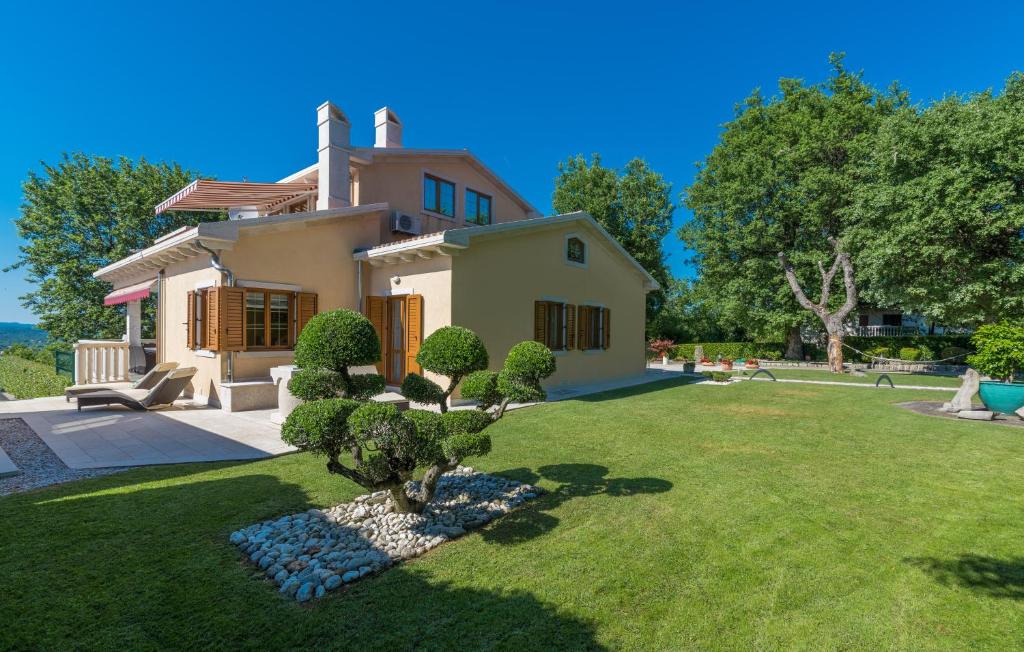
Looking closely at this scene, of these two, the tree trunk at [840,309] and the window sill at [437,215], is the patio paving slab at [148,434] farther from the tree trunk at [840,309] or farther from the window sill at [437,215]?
the tree trunk at [840,309]

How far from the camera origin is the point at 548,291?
15484 millimetres

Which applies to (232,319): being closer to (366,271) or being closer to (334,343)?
(366,271)

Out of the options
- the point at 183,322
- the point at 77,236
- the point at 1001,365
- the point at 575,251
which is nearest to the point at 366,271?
the point at 183,322

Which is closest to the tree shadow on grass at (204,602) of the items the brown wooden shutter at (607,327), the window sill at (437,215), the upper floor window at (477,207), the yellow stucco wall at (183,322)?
the yellow stucco wall at (183,322)

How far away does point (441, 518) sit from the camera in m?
5.00

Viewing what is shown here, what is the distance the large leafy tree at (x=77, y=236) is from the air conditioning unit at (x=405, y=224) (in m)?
20.0

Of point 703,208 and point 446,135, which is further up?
point 446,135

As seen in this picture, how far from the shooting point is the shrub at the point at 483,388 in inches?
202

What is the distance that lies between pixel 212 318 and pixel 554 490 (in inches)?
386

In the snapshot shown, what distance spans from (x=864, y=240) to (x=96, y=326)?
43333 mm

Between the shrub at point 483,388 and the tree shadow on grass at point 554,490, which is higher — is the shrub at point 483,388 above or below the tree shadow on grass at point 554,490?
above

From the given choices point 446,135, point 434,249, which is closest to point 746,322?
point 446,135

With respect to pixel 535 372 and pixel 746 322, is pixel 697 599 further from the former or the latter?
pixel 746 322

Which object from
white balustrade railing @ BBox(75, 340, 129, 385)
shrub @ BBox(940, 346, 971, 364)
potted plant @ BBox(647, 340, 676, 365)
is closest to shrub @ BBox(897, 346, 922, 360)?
shrub @ BBox(940, 346, 971, 364)
